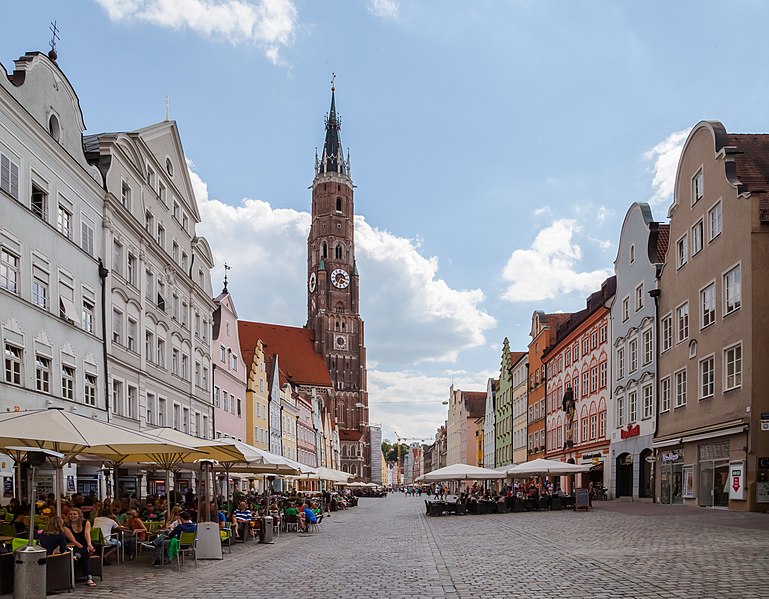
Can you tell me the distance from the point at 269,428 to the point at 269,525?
4053 cm

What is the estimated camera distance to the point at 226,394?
5100 cm

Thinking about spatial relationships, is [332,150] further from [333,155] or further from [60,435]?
[60,435]

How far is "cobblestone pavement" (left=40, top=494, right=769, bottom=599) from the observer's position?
12.4m

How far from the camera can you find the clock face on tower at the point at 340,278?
148 meters

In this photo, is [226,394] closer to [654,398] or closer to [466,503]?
[466,503]

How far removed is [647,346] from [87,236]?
25405 mm

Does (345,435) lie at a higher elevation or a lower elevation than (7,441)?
lower

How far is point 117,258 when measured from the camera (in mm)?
31750

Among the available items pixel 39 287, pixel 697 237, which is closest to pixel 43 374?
pixel 39 287

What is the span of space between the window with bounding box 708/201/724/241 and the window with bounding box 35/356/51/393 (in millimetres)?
22856

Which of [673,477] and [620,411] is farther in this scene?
[620,411]

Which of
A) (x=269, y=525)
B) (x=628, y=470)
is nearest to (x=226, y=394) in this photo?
(x=628, y=470)

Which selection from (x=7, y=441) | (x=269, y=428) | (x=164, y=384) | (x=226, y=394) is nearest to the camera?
(x=7, y=441)

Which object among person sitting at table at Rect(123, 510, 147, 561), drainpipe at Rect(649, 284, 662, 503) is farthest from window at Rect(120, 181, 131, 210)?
drainpipe at Rect(649, 284, 662, 503)
